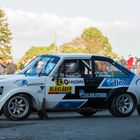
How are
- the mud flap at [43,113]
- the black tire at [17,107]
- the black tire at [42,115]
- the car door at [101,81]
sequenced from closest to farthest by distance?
the black tire at [17,107] < the mud flap at [43,113] < the black tire at [42,115] < the car door at [101,81]

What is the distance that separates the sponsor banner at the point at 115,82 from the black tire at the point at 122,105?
27cm

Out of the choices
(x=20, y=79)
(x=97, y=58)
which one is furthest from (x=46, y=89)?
(x=97, y=58)

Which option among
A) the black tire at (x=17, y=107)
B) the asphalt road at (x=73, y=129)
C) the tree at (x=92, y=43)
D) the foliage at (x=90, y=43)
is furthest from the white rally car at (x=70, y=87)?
the tree at (x=92, y=43)

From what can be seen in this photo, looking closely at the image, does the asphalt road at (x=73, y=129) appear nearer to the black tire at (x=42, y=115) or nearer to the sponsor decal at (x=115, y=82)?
the black tire at (x=42, y=115)

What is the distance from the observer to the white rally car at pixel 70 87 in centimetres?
1429

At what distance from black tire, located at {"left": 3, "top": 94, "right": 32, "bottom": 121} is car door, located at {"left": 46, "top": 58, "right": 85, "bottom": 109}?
55 centimetres

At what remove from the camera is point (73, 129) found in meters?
12.4

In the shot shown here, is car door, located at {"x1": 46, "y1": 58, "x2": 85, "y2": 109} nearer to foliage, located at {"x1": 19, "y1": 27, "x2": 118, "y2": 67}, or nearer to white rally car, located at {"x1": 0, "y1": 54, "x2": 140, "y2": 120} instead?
white rally car, located at {"x1": 0, "y1": 54, "x2": 140, "y2": 120}

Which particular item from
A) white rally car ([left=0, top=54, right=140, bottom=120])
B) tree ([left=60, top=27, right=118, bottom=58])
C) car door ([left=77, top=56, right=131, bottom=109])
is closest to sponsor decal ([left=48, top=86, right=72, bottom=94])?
white rally car ([left=0, top=54, right=140, bottom=120])

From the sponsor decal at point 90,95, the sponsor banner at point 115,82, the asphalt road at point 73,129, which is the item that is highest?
the sponsor banner at point 115,82

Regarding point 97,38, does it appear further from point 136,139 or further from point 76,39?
point 136,139

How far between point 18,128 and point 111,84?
3720 mm

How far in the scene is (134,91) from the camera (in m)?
15.8

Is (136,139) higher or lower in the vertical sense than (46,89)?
lower
